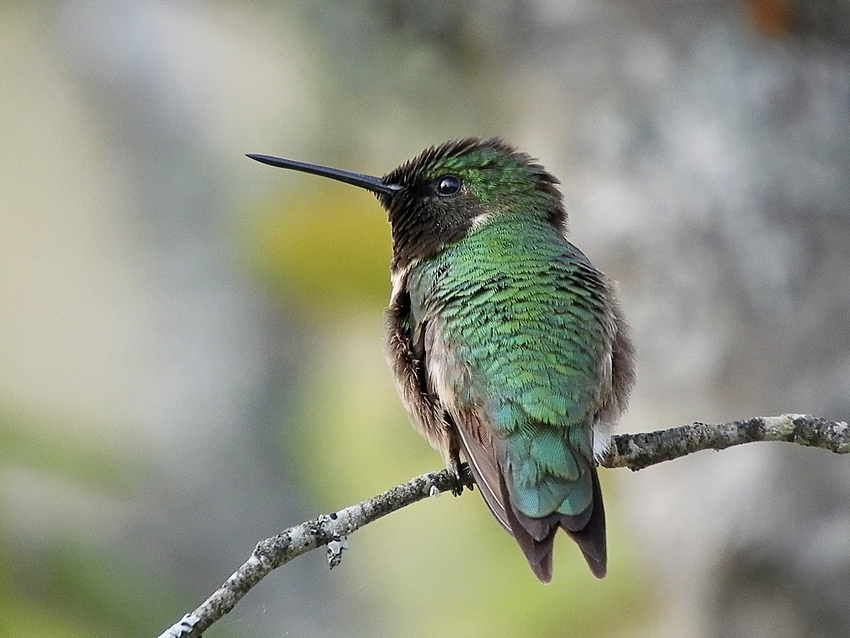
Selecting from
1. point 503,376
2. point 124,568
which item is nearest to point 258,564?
point 503,376

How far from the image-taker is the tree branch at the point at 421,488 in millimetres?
2168

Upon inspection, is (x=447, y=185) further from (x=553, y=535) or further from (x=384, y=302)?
(x=384, y=302)

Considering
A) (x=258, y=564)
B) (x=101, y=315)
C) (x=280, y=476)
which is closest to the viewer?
(x=258, y=564)

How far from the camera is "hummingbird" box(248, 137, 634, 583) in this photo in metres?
2.61

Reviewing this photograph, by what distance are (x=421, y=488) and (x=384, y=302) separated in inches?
102

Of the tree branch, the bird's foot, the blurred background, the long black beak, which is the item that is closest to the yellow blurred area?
the blurred background

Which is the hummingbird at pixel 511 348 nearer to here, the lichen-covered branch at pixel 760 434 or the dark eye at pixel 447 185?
the dark eye at pixel 447 185

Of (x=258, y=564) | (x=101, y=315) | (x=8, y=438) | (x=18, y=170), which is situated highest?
(x=18, y=170)

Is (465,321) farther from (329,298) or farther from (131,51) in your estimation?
(131,51)

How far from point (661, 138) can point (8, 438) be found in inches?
110

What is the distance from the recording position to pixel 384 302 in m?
5.02

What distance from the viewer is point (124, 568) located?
12.8ft

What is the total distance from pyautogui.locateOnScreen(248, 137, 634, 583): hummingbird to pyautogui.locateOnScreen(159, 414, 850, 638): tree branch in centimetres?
11

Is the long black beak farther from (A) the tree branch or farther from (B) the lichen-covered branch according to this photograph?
(B) the lichen-covered branch
